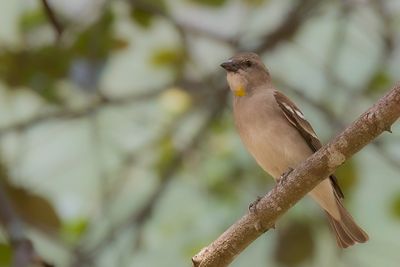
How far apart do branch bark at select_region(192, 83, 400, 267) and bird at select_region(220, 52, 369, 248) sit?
66 cm

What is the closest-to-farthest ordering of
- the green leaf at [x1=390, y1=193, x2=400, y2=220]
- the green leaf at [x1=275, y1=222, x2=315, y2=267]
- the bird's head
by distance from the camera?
the bird's head → the green leaf at [x1=275, y1=222, x2=315, y2=267] → the green leaf at [x1=390, y1=193, x2=400, y2=220]

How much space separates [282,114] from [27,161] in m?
1.81

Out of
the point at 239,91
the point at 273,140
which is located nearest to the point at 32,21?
the point at 239,91

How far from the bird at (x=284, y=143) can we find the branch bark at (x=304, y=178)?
66 centimetres

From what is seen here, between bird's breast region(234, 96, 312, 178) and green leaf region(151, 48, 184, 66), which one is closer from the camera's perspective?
bird's breast region(234, 96, 312, 178)

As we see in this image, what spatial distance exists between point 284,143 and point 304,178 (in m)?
0.82

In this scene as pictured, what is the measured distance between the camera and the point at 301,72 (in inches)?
204

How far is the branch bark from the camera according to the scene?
7.55ft

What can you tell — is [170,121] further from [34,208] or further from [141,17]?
[34,208]

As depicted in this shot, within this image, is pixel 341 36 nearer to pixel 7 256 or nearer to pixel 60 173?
pixel 60 173

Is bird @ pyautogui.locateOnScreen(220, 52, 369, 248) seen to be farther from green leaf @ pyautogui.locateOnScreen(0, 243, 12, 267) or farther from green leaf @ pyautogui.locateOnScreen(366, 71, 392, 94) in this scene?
green leaf @ pyautogui.locateOnScreen(366, 71, 392, 94)

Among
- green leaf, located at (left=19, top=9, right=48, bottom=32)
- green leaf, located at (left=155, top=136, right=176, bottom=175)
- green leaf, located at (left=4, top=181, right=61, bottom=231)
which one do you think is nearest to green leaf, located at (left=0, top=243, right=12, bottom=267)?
green leaf, located at (left=4, top=181, right=61, bottom=231)

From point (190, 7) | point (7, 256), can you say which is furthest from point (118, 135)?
point (7, 256)

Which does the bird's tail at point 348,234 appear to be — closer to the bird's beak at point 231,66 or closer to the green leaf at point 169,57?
the bird's beak at point 231,66
